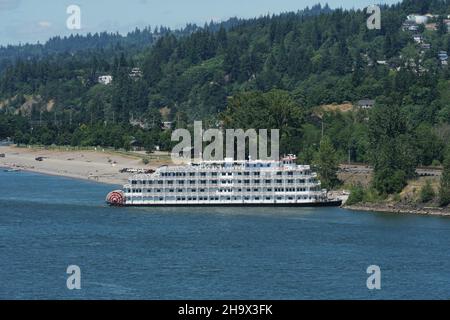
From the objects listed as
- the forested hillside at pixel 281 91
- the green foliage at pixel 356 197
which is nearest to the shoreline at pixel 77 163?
the forested hillside at pixel 281 91

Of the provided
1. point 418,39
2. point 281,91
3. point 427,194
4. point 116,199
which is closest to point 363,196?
point 427,194

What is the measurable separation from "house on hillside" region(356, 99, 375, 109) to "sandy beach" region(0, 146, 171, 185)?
2127 centimetres

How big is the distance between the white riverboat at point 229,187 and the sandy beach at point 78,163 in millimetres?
19350

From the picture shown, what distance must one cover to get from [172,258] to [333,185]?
30680mm

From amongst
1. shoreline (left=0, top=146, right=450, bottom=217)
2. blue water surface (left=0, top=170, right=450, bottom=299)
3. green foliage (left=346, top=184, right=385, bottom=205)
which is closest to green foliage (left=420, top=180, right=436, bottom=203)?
green foliage (left=346, top=184, right=385, bottom=205)

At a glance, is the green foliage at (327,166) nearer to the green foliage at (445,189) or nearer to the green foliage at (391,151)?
the green foliage at (391,151)

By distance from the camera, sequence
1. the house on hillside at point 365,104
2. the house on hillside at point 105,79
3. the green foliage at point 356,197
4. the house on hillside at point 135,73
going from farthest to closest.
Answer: the house on hillside at point 105,79, the house on hillside at point 135,73, the house on hillside at point 365,104, the green foliage at point 356,197

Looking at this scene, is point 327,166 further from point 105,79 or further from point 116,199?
point 105,79

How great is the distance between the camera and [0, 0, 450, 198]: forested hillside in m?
91.3

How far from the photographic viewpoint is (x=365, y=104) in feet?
376

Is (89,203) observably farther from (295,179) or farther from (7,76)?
(7,76)

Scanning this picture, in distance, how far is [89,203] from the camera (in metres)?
72.8

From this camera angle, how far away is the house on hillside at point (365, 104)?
113681 mm

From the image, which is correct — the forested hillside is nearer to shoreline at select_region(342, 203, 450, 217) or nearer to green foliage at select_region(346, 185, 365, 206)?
green foliage at select_region(346, 185, 365, 206)
